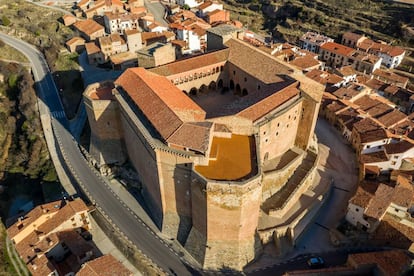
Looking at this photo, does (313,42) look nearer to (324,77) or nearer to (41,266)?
(324,77)

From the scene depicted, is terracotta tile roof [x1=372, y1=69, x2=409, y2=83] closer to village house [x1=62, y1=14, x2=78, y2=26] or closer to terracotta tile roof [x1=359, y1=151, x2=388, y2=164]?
terracotta tile roof [x1=359, y1=151, x2=388, y2=164]

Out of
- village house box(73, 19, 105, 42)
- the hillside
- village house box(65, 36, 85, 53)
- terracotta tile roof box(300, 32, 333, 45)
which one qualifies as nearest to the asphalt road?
village house box(65, 36, 85, 53)

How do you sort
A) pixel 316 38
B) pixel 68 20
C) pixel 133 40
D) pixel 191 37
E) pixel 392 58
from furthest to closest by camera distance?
pixel 68 20, pixel 316 38, pixel 392 58, pixel 191 37, pixel 133 40

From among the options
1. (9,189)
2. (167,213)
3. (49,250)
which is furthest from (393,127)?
(9,189)

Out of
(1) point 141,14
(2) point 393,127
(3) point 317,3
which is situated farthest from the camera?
(3) point 317,3

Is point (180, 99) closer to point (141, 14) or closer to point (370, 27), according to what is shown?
point (141, 14)

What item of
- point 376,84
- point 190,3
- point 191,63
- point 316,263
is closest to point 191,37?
point 191,63

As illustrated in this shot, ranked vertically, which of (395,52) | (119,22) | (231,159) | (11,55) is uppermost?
(119,22)
